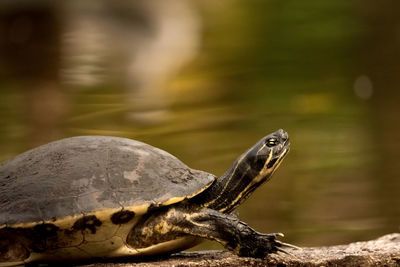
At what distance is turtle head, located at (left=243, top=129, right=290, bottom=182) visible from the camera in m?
2.45

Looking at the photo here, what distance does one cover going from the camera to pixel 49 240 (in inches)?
87.0

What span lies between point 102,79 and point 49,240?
15.2 feet

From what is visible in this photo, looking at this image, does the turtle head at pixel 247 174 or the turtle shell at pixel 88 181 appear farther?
the turtle head at pixel 247 174

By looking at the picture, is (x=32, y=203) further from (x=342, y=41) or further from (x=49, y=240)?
(x=342, y=41)

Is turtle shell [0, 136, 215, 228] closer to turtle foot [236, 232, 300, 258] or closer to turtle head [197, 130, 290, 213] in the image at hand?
turtle head [197, 130, 290, 213]

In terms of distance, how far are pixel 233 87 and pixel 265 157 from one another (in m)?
4.26

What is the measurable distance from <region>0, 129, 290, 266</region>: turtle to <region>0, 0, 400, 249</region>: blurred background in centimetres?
348

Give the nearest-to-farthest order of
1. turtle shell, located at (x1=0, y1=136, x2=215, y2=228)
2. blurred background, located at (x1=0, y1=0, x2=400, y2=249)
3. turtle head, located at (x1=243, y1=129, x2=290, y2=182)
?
1. turtle shell, located at (x1=0, y1=136, x2=215, y2=228)
2. turtle head, located at (x1=243, y1=129, x2=290, y2=182)
3. blurred background, located at (x1=0, y1=0, x2=400, y2=249)

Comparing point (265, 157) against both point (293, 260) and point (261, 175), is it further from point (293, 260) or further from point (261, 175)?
point (293, 260)

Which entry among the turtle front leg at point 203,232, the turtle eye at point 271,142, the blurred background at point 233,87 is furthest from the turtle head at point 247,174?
the blurred background at point 233,87

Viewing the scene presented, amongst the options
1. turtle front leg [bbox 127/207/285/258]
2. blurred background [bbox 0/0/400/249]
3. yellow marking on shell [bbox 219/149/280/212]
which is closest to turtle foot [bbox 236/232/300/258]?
turtle front leg [bbox 127/207/285/258]

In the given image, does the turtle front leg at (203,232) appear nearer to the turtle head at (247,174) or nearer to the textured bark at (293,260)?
the textured bark at (293,260)

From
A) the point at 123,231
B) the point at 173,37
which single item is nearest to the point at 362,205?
the point at 173,37

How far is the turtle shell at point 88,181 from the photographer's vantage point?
2.18 m
